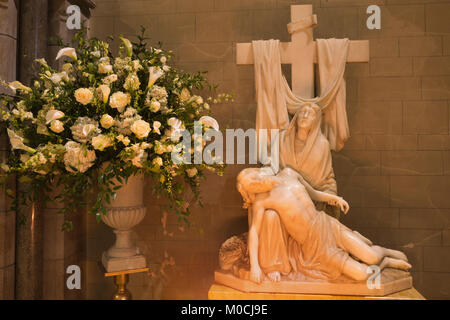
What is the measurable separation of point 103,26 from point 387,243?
365cm

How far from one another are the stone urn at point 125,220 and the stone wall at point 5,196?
2.62ft

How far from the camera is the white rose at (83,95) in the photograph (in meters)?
2.39

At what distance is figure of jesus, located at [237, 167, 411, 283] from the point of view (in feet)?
8.49

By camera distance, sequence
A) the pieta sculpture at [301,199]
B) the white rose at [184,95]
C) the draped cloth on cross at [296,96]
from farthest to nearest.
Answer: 1. the draped cloth on cross at [296,96]
2. the white rose at [184,95]
3. the pieta sculpture at [301,199]

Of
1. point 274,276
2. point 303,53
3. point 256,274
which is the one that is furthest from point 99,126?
point 303,53

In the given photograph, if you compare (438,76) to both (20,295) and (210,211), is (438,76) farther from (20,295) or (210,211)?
(20,295)

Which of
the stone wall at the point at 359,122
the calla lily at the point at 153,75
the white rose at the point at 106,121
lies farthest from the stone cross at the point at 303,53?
the white rose at the point at 106,121

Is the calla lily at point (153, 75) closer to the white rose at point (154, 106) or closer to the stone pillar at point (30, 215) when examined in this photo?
the white rose at point (154, 106)

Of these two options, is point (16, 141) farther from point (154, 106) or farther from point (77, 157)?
point (154, 106)

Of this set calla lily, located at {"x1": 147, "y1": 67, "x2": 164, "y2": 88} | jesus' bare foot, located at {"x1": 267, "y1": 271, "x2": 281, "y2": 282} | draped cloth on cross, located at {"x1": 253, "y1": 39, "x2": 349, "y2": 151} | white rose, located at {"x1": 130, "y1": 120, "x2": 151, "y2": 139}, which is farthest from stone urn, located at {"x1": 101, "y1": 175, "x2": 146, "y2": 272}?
draped cloth on cross, located at {"x1": 253, "y1": 39, "x2": 349, "y2": 151}

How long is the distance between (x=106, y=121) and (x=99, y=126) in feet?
0.61

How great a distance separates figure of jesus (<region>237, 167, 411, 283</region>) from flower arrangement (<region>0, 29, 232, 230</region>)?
1.31ft

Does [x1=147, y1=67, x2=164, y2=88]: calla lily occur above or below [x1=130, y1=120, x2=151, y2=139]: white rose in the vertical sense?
above

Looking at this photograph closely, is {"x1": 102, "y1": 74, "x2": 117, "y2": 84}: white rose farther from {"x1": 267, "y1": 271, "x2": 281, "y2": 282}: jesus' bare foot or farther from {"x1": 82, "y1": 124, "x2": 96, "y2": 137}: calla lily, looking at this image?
{"x1": 267, "y1": 271, "x2": 281, "y2": 282}: jesus' bare foot
